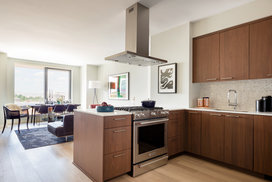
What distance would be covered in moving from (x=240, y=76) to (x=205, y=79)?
0.58 metres

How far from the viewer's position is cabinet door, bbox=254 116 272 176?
6.94 feet

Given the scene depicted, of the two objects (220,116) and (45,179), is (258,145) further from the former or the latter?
(45,179)

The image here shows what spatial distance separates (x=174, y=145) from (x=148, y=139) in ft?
2.36

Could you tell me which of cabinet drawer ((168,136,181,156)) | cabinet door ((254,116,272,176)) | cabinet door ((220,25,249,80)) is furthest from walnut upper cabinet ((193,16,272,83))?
cabinet drawer ((168,136,181,156))

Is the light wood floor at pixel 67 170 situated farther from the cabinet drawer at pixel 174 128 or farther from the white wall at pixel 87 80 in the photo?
the white wall at pixel 87 80

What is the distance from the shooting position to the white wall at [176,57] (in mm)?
3211

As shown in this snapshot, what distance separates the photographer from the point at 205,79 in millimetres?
3062

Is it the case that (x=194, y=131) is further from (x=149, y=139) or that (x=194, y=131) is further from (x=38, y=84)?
(x=38, y=84)

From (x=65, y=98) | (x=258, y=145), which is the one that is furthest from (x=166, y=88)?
(x=65, y=98)

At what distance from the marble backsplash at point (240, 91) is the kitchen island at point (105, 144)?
6.23ft

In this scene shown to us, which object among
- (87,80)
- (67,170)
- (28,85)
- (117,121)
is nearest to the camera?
(117,121)

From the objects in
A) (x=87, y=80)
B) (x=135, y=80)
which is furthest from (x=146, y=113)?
(x=87, y=80)

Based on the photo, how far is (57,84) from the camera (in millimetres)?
7316

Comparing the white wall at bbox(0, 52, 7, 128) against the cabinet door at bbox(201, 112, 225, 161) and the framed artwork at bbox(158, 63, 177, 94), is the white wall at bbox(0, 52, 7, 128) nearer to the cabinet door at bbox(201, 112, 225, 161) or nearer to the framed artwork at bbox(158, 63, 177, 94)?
the framed artwork at bbox(158, 63, 177, 94)
